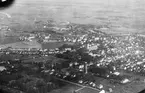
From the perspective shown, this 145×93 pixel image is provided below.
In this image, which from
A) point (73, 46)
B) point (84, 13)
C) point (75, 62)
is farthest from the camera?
point (84, 13)

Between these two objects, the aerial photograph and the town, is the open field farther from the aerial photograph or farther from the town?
the town

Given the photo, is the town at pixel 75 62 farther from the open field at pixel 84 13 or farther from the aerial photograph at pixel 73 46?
the open field at pixel 84 13

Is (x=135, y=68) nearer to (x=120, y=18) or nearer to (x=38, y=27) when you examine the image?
(x=120, y=18)

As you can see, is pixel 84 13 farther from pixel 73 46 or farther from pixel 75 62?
pixel 75 62

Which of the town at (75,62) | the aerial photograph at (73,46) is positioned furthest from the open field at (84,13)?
the town at (75,62)

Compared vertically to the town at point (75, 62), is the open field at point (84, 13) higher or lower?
higher

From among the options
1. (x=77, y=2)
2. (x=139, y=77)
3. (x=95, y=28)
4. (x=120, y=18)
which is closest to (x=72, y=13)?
(x=77, y=2)

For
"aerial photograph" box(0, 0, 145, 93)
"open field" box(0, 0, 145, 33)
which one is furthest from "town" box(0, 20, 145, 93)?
"open field" box(0, 0, 145, 33)

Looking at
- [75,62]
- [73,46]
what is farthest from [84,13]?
[75,62]
